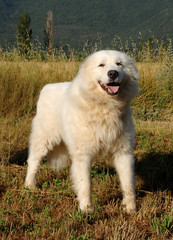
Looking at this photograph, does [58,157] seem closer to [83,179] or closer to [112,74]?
[83,179]

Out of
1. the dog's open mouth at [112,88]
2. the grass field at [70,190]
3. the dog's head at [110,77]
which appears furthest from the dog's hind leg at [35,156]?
the dog's open mouth at [112,88]

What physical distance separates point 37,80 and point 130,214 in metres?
4.79

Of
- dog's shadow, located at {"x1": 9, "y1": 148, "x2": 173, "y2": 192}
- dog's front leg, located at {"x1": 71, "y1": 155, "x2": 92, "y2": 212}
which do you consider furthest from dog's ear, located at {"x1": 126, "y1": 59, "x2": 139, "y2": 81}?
dog's shadow, located at {"x1": 9, "y1": 148, "x2": 173, "y2": 192}

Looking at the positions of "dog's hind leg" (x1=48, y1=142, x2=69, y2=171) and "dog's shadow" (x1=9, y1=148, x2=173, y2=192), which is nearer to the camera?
"dog's shadow" (x1=9, y1=148, x2=173, y2=192)

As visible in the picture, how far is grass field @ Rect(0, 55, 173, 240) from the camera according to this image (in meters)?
2.29

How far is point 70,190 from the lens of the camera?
3006 millimetres

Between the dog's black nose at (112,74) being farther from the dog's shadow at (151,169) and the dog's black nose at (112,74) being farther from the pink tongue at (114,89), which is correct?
the dog's shadow at (151,169)

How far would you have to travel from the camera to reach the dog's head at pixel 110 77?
262 cm

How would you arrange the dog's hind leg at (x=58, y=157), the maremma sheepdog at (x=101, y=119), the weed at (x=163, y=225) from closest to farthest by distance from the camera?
the weed at (x=163, y=225), the maremma sheepdog at (x=101, y=119), the dog's hind leg at (x=58, y=157)

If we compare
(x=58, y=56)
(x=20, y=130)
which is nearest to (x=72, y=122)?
(x=20, y=130)

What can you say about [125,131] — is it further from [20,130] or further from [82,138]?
[20,130]

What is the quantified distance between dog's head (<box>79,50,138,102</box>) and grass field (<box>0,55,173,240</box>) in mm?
1051

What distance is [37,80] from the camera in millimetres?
6828

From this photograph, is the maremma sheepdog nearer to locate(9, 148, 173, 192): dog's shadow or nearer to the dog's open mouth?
the dog's open mouth
